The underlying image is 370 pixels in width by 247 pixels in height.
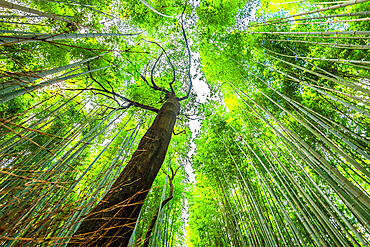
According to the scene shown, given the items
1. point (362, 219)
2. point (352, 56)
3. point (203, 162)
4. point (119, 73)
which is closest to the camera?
point (362, 219)

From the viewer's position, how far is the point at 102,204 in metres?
1.00

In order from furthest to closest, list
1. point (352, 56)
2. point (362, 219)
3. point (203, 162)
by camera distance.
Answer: point (203, 162), point (352, 56), point (362, 219)

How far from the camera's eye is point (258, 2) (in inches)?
125

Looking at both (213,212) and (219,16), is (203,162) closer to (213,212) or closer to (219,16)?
(213,212)

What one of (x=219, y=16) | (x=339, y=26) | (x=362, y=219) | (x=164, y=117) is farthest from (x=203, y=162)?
(x=339, y=26)

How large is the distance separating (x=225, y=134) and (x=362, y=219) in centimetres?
239

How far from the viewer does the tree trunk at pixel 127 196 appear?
0.86 metres

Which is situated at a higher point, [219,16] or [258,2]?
[258,2]

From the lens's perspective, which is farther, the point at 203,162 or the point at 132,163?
the point at 203,162

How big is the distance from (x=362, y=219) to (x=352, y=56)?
3303 millimetres

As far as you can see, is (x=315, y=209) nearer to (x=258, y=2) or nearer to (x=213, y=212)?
(x=213, y=212)

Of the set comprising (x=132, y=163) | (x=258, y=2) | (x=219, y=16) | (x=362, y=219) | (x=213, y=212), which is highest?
(x=258, y=2)

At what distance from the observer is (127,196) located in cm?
107

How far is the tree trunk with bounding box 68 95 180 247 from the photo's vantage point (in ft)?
2.83
